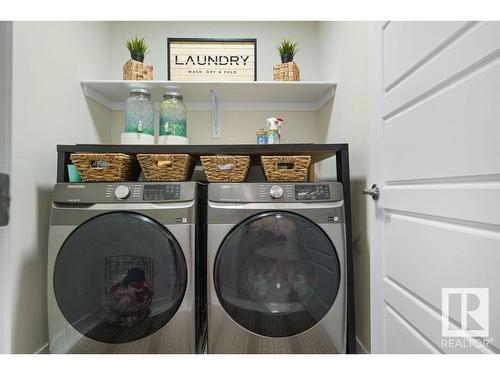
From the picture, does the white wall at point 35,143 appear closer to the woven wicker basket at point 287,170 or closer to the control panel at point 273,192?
the control panel at point 273,192

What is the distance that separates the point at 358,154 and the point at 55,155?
1555mm

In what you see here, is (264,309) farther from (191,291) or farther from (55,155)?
(55,155)

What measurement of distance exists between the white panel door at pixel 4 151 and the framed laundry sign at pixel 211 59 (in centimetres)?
92

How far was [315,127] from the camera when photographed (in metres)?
2.09

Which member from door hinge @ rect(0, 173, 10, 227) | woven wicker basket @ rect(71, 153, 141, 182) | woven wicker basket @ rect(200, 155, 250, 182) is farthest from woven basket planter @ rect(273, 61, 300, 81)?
door hinge @ rect(0, 173, 10, 227)

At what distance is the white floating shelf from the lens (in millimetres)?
1691

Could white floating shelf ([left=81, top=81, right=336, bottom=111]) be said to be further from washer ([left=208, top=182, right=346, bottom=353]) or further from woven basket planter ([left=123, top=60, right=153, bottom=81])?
washer ([left=208, top=182, right=346, bottom=353])

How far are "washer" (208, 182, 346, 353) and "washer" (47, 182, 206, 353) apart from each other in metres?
0.13

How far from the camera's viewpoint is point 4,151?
109 centimetres

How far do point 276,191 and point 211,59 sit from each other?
116 cm

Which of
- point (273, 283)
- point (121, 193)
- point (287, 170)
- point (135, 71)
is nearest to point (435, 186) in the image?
point (287, 170)

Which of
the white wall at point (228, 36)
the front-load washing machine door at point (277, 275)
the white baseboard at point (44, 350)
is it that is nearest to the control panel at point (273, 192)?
the front-load washing machine door at point (277, 275)

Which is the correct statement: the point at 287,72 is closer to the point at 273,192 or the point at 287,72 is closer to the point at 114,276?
the point at 273,192
